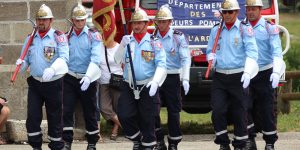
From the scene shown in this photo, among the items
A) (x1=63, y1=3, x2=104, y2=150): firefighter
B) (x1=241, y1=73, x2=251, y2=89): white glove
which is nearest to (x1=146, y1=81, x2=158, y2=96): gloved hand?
(x1=241, y1=73, x2=251, y2=89): white glove

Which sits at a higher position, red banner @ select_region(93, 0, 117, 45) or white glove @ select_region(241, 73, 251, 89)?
red banner @ select_region(93, 0, 117, 45)

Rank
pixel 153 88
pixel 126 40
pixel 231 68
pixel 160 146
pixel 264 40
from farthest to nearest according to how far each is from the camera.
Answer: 1. pixel 160 146
2. pixel 264 40
3. pixel 231 68
4. pixel 126 40
5. pixel 153 88

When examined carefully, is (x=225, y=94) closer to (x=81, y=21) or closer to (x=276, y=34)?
(x=276, y=34)

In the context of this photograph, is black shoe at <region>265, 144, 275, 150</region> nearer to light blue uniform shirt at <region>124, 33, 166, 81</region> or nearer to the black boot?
the black boot

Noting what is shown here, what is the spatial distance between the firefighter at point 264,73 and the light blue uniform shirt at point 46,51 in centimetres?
234

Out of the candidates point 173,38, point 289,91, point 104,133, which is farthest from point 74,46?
point 289,91

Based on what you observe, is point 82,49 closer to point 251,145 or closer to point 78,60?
point 78,60

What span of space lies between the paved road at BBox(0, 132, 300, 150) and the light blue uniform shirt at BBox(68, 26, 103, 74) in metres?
1.57

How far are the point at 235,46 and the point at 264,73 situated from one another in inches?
30.5

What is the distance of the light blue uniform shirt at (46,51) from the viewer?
12352 millimetres

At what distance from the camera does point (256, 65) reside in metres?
12.3

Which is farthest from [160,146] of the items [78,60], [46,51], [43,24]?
[43,24]

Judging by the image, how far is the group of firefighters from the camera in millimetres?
12188

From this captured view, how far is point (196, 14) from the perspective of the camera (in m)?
15.4
